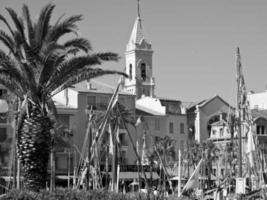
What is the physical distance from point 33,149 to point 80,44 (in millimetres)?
4816

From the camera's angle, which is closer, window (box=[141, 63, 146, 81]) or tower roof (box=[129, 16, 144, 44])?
window (box=[141, 63, 146, 81])

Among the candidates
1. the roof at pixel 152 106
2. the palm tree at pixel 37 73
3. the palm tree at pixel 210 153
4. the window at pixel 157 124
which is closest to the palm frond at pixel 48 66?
the palm tree at pixel 37 73

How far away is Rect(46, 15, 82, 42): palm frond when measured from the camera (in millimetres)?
27156

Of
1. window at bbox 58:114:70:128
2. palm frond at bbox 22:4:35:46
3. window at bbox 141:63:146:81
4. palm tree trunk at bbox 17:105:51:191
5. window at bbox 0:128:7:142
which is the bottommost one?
palm tree trunk at bbox 17:105:51:191

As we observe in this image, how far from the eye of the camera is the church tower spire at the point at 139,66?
5325 inches

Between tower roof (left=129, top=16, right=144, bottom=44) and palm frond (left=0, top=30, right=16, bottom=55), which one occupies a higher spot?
tower roof (left=129, top=16, right=144, bottom=44)

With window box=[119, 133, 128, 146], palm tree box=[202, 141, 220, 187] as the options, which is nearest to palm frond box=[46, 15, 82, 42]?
window box=[119, 133, 128, 146]

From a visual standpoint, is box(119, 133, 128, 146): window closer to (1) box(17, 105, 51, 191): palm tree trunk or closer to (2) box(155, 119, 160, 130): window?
(2) box(155, 119, 160, 130): window

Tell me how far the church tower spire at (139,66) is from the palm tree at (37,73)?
10665 centimetres

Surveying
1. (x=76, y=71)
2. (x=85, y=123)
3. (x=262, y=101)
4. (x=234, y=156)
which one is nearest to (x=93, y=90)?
(x=85, y=123)

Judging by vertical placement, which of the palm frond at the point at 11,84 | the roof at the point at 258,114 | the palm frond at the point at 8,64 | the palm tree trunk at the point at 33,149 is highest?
the roof at the point at 258,114

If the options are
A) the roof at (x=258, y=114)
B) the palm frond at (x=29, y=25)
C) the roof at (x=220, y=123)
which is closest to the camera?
the palm frond at (x=29, y=25)

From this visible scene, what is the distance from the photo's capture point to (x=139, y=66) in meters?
136

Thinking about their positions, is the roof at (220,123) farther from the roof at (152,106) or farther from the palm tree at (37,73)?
the palm tree at (37,73)
